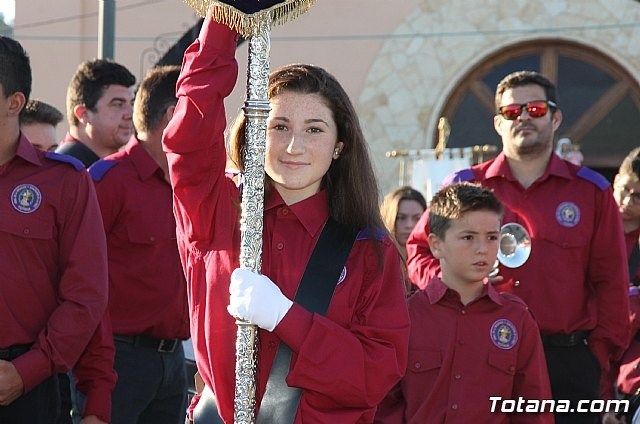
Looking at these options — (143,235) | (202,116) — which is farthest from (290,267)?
(143,235)

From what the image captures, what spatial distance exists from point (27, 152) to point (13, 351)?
0.71 m

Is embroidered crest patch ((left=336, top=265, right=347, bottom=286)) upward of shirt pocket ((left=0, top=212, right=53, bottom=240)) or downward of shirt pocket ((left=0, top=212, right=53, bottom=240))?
downward

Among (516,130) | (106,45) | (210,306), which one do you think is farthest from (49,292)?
(106,45)

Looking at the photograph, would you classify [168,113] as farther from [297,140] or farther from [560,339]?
[297,140]

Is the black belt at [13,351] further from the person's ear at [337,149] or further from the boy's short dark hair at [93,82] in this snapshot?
the boy's short dark hair at [93,82]

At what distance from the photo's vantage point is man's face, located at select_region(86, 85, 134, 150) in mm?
6426

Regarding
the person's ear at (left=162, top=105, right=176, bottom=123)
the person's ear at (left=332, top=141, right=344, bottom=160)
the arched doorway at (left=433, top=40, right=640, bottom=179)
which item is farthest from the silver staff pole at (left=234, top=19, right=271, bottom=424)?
the arched doorway at (left=433, top=40, right=640, bottom=179)

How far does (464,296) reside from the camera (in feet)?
16.0

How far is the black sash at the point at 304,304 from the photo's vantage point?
10.6ft

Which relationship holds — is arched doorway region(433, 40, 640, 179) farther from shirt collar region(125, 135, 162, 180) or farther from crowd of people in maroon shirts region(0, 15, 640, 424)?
shirt collar region(125, 135, 162, 180)

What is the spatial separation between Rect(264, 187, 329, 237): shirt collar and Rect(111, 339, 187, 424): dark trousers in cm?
208

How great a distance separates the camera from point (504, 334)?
187 inches

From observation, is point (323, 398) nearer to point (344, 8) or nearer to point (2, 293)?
point (2, 293)

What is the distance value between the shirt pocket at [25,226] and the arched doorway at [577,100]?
36.8ft
